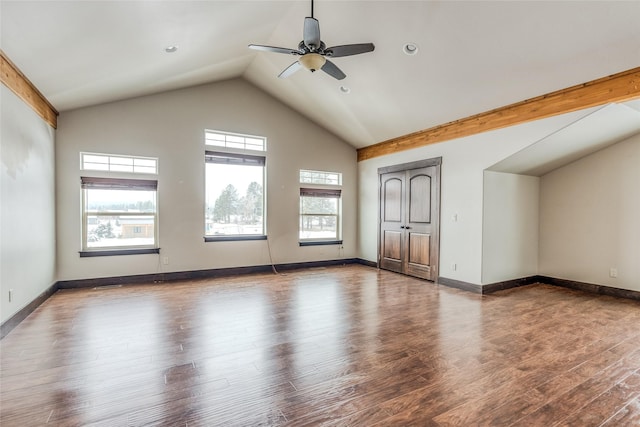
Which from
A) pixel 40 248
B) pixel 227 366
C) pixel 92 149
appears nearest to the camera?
pixel 227 366

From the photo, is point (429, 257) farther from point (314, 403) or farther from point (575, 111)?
point (314, 403)

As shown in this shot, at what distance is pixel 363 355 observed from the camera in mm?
2838

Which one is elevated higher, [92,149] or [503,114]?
[503,114]

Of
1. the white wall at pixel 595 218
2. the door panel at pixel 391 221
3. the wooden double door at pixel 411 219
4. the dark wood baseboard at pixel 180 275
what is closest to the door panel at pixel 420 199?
the wooden double door at pixel 411 219

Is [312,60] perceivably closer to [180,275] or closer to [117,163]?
[117,163]

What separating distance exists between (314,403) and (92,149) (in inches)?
211

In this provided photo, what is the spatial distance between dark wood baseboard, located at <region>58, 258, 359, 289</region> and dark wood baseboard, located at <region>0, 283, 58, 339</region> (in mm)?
407

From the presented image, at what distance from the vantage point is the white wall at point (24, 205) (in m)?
3.30

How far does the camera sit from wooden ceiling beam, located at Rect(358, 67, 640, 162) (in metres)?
3.56

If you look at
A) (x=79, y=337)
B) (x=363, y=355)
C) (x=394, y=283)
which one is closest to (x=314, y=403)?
(x=363, y=355)

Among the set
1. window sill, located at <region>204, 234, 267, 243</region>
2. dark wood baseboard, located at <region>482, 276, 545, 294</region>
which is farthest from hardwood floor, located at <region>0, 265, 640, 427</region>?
window sill, located at <region>204, 234, 267, 243</region>

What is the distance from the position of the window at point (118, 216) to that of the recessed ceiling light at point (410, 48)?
4.60m

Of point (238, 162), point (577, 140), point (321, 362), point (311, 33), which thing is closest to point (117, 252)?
point (238, 162)

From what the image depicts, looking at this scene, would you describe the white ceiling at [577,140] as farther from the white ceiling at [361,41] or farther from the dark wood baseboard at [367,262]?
the dark wood baseboard at [367,262]
